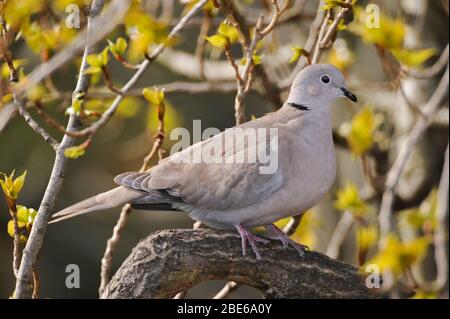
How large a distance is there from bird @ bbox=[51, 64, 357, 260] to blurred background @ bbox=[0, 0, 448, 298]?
22 cm

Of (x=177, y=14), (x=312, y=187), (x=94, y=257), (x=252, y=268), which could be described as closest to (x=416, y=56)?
(x=312, y=187)

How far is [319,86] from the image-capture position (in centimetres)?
365

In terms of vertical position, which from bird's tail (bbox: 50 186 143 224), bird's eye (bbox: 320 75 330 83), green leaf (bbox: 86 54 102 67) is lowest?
bird's tail (bbox: 50 186 143 224)

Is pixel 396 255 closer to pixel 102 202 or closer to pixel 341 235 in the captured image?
pixel 102 202

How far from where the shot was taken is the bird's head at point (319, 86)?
3.64 metres

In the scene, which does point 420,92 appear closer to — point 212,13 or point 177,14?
point 212,13

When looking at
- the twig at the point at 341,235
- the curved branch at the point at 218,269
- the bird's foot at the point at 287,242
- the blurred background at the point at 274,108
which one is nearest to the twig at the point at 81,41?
the blurred background at the point at 274,108

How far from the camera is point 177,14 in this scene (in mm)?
9008

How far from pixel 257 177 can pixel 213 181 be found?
192mm

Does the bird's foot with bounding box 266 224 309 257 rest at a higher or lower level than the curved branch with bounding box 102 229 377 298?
higher

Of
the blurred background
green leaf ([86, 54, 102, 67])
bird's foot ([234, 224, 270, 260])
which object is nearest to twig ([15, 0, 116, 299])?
green leaf ([86, 54, 102, 67])

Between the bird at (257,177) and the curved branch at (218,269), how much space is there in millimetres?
63

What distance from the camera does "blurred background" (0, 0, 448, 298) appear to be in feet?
13.8

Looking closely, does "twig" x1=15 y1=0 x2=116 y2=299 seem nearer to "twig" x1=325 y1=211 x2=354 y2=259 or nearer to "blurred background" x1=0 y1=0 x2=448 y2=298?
"blurred background" x1=0 y1=0 x2=448 y2=298
